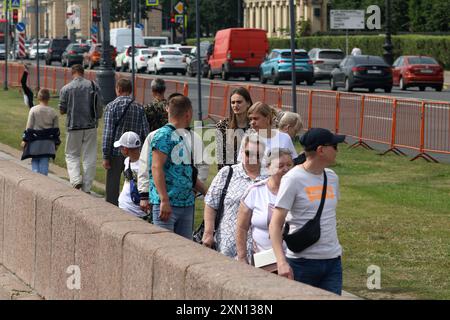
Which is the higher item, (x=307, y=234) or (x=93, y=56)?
(x=307, y=234)

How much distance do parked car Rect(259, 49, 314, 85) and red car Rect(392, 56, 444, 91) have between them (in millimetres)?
4581

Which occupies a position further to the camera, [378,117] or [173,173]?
[378,117]

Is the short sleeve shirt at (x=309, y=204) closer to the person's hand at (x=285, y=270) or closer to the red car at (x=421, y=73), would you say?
the person's hand at (x=285, y=270)

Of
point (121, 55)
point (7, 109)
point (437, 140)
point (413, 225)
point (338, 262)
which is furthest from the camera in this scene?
point (121, 55)

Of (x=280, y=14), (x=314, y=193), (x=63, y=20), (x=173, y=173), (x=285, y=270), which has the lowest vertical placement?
(x=285, y=270)

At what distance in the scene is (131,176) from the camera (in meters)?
10.7

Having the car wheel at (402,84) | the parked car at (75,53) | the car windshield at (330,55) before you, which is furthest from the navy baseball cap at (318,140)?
the parked car at (75,53)

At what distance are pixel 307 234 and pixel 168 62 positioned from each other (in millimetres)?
59846

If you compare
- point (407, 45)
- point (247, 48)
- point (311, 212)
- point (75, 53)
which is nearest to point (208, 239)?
point (311, 212)

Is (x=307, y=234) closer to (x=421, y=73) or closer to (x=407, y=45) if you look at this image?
(x=421, y=73)

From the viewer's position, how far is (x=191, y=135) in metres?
9.13
